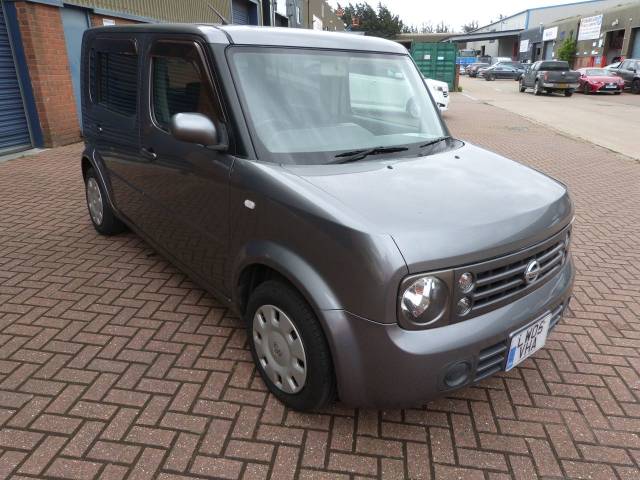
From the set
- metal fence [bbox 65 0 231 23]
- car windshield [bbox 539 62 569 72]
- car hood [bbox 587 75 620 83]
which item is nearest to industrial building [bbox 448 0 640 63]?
car hood [bbox 587 75 620 83]

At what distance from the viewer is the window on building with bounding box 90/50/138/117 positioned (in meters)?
3.68

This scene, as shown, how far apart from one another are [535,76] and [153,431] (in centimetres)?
2833

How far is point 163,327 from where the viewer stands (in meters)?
3.44

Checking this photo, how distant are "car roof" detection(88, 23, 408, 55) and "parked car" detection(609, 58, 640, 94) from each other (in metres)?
27.5

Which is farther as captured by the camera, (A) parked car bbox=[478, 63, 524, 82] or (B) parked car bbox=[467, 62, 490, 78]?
(B) parked car bbox=[467, 62, 490, 78]

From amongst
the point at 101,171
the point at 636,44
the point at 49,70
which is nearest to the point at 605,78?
the point at 636,44

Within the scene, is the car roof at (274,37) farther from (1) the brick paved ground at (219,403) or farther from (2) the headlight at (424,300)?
(1) the brick paved ground at (219,403)

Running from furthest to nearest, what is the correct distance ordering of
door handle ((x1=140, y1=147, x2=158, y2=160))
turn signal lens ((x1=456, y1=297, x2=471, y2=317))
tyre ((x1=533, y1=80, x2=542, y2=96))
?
1. tyre ((x1=533, y1=80, x2=542, y2=96))
2. door handle ((x1=140, y1=147, x2=158, y2=160))
3. turn signal lens ((x1=456, y1=297, x2=471, y2=317))

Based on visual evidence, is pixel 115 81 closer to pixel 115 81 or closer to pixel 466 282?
pixel 115 81

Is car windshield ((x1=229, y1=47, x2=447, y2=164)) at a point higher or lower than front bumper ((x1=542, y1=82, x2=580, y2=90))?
higher

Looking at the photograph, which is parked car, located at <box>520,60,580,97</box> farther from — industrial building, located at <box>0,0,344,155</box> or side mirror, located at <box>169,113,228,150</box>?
side mirror, located at <box>169,113,228,150</box>

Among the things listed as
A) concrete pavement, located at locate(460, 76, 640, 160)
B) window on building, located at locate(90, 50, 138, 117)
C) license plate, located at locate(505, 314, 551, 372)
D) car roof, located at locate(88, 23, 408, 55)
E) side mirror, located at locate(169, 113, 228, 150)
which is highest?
car roof, located at locate(88, 23, 408, 55)

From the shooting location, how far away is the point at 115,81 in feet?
13.1

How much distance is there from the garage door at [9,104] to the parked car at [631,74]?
27.3 metres
